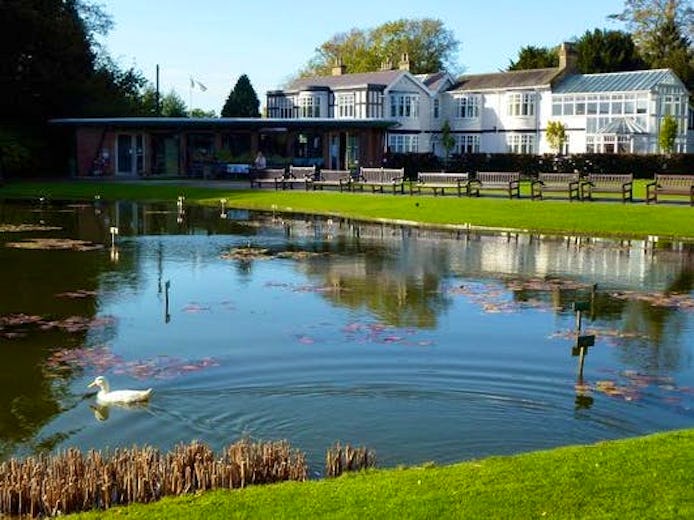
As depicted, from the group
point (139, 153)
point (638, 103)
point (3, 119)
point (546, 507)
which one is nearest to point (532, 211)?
point (546, 507)

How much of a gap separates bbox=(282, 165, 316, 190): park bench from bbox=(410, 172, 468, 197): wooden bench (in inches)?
257

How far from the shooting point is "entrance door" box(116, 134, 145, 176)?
62062 mm

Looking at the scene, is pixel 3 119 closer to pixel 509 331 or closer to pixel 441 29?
pixel 509 331

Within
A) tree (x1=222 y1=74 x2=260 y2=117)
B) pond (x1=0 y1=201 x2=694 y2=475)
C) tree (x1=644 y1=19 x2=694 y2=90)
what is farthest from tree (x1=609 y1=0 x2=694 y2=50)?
pond (x1=0 y1=201 x2=694 y2=475)

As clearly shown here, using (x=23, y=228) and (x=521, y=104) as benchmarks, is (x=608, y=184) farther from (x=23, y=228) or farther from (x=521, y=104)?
(x=521, y=104)

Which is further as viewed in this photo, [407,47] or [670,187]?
[407,47]

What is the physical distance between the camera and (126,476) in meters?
→ 7.46

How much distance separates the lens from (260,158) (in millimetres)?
57188

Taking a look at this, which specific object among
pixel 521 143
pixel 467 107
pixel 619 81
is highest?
pixel 619 81

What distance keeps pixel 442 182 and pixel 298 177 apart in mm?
10477

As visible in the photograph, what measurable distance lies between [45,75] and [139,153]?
309 inches

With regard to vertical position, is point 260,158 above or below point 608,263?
above

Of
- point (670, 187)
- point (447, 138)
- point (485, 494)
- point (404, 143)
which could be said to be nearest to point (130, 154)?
point (404, 143)

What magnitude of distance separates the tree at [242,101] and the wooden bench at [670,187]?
202 ft
